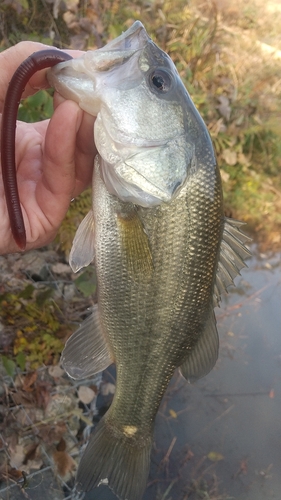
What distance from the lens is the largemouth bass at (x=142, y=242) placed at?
1240mm

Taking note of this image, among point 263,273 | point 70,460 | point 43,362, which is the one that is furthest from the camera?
point 263,273

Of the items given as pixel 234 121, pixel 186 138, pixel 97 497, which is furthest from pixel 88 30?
pixel 97 497

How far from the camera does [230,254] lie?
151 centimetres

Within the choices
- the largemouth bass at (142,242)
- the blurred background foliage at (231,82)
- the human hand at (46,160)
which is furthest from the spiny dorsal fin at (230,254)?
the blurred background foliage at (231,82)

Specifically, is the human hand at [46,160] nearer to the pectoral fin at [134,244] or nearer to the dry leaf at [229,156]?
the pectoral fin at [134,244]

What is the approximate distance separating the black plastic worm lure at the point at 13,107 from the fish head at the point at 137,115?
0.05m

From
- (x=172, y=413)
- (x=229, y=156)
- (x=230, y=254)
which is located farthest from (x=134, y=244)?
(x=229, y=156)

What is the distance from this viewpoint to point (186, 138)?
1.31m

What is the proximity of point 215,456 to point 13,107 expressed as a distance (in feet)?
9.64

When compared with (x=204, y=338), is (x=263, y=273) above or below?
below

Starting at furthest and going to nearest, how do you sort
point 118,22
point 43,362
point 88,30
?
point 118,22 → point 88,30 → point 43,362

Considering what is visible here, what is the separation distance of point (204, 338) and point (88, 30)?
9.98 ft

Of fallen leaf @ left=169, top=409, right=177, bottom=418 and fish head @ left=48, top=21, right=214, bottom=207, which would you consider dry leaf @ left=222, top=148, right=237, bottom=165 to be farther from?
fish head @ left=48, top=21, right=214, bottom=207

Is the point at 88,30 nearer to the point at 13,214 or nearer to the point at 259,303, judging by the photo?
the point at 13,214
